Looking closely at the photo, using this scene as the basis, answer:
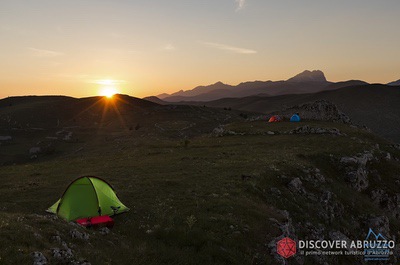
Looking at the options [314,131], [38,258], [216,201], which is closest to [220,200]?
[216,201]

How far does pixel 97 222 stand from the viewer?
17234mm

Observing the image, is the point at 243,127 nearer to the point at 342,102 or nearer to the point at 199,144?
the point at 199,144

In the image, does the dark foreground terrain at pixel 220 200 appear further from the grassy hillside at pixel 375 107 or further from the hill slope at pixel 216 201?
the grassy hillside at pixel 375 107

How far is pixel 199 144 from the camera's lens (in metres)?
48.2

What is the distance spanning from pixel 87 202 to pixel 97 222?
3004 millimetres

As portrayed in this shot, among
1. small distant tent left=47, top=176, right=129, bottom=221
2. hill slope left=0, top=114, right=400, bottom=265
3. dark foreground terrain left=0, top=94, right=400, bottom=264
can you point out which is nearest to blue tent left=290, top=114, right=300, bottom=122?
dark foreground terrain left=0, top=94, right=400, bottom=264

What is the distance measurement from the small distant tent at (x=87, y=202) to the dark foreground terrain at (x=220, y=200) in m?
1.15

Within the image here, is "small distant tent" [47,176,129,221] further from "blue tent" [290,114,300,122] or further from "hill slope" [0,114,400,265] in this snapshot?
"blue tent" [290,114,300,122]

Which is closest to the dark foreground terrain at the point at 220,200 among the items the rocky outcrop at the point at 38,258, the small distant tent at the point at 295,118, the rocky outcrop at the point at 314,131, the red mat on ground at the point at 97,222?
the rocky outcrop at the point at 38,258

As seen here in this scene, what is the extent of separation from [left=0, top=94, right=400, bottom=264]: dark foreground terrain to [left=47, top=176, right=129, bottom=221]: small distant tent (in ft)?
3.77

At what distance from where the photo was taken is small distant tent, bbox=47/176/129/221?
756 inches

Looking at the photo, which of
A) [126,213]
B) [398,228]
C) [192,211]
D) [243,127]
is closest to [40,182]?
[126,213]

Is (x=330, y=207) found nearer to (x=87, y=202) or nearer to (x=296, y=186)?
(x=296, y=186)

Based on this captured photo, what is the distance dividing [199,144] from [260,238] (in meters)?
31.8
